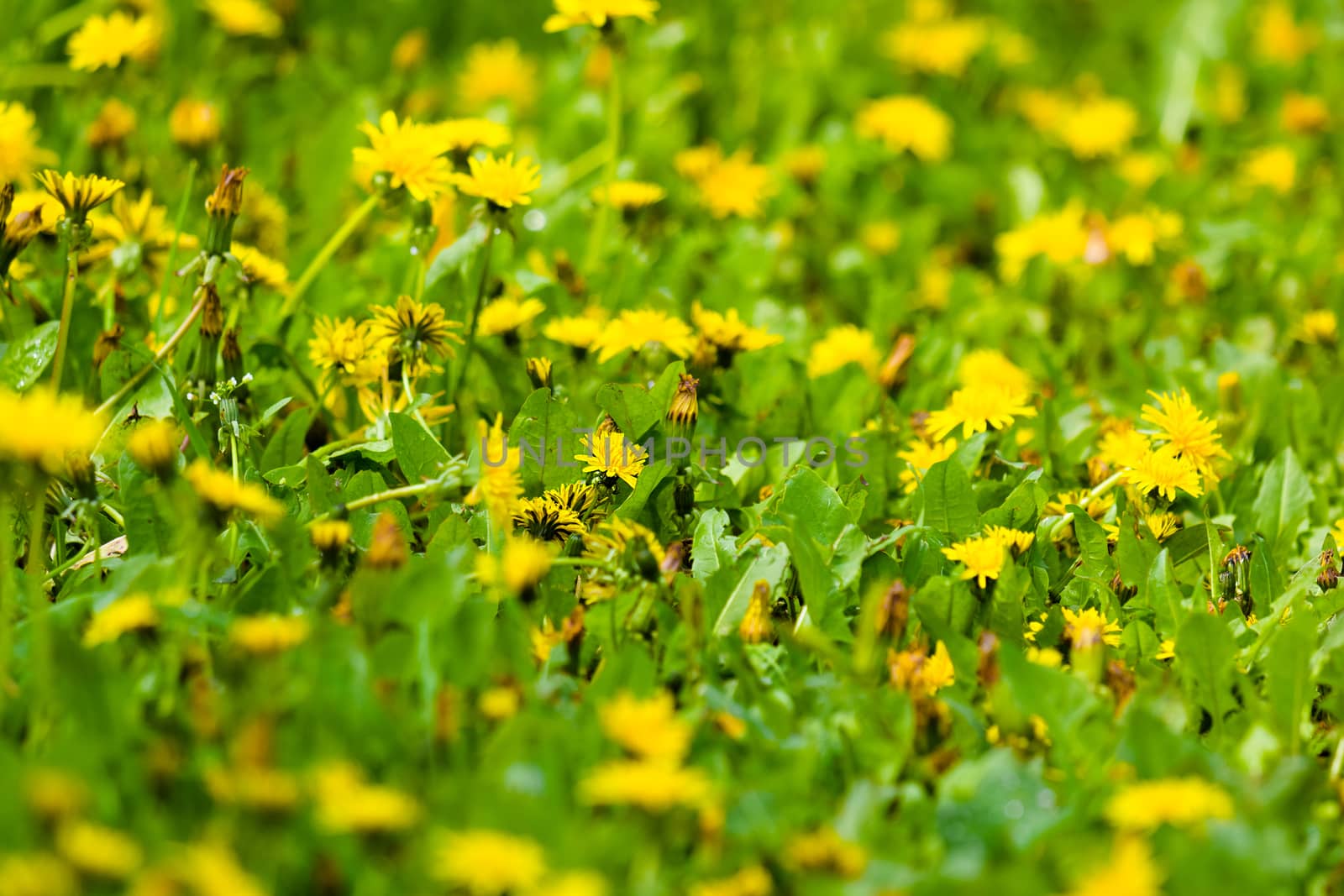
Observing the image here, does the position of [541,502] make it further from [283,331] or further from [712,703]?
[283,331]

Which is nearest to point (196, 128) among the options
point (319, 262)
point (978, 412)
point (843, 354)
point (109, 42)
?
point (109, 42)

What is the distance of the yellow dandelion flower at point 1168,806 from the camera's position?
1488 mm

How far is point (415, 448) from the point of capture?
7.36 feet

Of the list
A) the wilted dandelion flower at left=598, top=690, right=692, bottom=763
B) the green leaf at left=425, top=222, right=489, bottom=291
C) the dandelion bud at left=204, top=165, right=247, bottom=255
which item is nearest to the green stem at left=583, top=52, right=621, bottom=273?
the green leaf at left=425, top=222, right=489, bottom=291

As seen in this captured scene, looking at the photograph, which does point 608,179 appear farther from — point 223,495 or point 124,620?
point 124,620

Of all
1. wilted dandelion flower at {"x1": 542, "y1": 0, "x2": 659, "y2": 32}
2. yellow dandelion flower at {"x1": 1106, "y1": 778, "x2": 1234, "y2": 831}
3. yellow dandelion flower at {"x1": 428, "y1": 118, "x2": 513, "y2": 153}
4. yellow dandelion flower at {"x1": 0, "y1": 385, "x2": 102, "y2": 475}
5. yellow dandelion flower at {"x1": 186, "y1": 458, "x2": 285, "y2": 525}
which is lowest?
yellow dandelion flower at {"x1": 1106, "y1": 778, "x2": 1234, "y2": 831}

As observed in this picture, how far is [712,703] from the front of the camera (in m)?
1.75

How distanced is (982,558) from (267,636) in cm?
105

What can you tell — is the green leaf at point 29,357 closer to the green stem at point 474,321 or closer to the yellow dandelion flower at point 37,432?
the green stem at point 474,321

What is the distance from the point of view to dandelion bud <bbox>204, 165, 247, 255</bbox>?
7.30 feet

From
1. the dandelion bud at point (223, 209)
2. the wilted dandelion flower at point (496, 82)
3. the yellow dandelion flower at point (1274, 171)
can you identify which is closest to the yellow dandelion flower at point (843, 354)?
the dandelion bud at point (223, 209)

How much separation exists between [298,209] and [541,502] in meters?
1.68

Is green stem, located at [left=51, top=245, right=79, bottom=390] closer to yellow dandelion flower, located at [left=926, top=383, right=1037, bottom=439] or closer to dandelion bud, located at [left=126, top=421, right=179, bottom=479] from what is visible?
dandelion bud, located at [left=126, top=421, right=179, bottom=479]

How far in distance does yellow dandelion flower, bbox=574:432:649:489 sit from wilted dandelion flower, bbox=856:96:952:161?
2.06 meters
